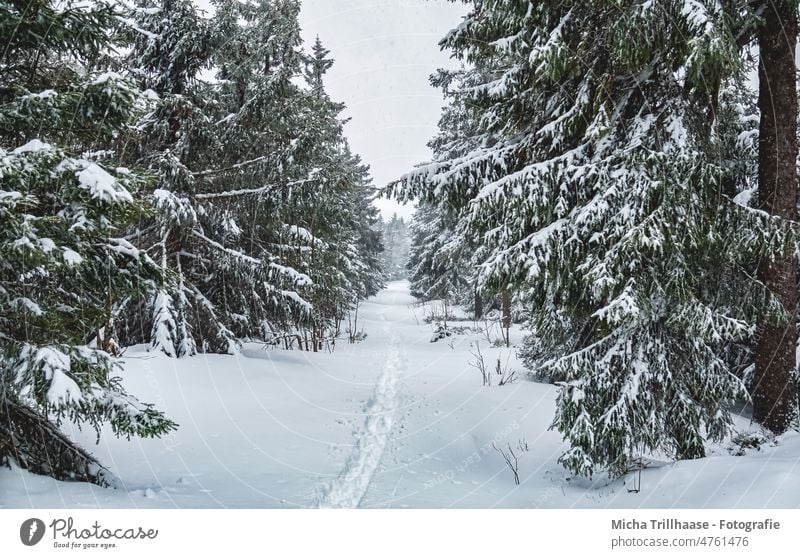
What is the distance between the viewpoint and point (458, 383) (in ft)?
33.8

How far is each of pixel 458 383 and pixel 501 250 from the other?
589 cm

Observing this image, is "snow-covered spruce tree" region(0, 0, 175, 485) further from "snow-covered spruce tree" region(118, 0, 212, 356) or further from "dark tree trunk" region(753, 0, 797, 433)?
"dark tree trunk" region(753, 0, 797, 433)

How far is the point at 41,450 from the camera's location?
3.64 meters

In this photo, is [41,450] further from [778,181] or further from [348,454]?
[778,181]

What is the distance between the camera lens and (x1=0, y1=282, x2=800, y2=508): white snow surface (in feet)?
11.8

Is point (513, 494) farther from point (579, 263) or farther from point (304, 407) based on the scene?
point (304, 407)

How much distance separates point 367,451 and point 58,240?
14.3 feet

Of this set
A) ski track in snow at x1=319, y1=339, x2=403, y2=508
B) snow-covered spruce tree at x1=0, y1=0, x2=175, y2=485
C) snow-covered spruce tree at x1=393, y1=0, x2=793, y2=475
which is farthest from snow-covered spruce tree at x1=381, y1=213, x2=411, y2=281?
snow-covered spruce tree at x1=0, y1=0, x2=175, y2=485
